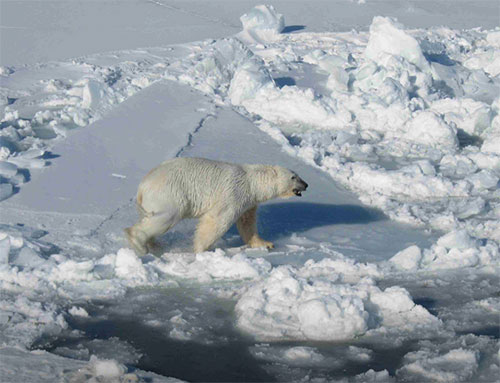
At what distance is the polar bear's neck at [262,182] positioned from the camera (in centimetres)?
659

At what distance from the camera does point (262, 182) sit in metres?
6.62

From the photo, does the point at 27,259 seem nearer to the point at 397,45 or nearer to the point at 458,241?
the point at 458,241

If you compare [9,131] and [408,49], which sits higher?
[408,49]

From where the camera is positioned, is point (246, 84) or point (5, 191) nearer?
point (5, 191)

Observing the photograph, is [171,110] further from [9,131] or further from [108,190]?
[108,190]

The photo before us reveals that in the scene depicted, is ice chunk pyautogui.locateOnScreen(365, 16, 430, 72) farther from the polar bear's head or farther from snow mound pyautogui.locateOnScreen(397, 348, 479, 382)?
snow mound pyautogui.locateOnScreen(397, 348, 479, 382)

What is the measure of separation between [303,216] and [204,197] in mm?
1541

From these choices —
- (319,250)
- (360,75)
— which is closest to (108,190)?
(319,250)

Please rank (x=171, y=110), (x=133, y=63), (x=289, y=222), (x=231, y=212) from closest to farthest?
(x=231, y=212) → (x=289, y=222) → (x=171, y=110) → (x=133, y=63)

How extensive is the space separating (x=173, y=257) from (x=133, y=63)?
7.78 m

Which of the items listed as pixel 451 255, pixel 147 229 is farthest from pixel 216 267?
pixel 451 255

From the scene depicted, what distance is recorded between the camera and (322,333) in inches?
194

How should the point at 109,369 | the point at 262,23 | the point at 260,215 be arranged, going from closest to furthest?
the point at 109,369 < the point at 260,215 < the point at 262,23

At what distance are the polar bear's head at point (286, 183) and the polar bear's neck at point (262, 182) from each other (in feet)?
0.12
